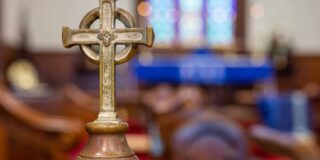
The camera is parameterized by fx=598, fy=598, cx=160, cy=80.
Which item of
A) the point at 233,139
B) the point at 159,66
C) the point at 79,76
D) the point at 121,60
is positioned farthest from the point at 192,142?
the point at 79,76

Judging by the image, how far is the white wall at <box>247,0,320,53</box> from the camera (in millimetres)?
10398

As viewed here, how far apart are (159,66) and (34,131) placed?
24.0ft

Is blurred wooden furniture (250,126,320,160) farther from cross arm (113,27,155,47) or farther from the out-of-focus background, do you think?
the out-of-focus background

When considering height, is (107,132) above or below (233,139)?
above

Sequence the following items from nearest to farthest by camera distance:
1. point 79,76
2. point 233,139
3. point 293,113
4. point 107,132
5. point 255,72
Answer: point 107,132
point 233,139
point 293,113
point 255,72
point 79,76

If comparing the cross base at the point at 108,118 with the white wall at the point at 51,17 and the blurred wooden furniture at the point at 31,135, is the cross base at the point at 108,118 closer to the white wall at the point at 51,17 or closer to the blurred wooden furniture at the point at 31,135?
the blurred wooden furniture at the point at 31,135

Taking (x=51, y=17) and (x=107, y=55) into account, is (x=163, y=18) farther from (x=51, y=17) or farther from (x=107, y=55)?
(x=107, y=55)

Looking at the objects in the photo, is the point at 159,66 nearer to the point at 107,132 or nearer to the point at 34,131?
the point at 34,131

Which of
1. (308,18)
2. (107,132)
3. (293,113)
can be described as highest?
(308,18)

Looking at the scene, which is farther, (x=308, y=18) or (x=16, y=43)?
(x=308, y=18)

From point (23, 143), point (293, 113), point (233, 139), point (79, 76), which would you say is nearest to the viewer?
point (233, 139)

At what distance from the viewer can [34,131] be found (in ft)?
8.00

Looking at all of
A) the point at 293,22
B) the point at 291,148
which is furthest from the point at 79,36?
the point at 293,22

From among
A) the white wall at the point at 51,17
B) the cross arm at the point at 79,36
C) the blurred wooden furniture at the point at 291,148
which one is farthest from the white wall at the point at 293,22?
the cross arm at the point at 79,36
